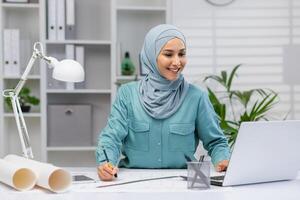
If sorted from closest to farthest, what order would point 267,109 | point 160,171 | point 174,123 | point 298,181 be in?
1. point 298,181
2. point 160,171
3. point 174,123
4. point 267,109

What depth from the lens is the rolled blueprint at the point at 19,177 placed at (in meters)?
1.70

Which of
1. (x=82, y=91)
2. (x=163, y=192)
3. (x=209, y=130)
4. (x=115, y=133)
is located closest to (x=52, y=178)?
(x=163, y=192)

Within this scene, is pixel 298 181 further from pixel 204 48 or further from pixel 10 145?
pixel 10 145

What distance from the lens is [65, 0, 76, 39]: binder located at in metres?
3.73

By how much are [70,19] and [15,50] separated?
0.45 m

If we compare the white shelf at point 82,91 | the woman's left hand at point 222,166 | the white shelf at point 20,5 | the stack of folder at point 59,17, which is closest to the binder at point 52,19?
the stack of folder at point 59,17

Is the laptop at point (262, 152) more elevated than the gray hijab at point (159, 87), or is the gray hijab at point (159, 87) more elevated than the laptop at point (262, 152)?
the gray hijab at point (159, 87)

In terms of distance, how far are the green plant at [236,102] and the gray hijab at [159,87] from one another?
1184 millimetres

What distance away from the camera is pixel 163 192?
65.9 inches

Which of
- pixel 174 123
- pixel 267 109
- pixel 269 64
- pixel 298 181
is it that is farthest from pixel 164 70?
pixel 269 64

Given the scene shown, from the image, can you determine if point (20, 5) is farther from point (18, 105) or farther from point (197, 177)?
point (197, 177)

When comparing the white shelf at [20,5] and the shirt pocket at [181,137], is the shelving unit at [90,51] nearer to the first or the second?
the white shelf at [20,5]

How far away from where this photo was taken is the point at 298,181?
1.92 meters

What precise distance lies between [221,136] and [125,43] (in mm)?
1883
